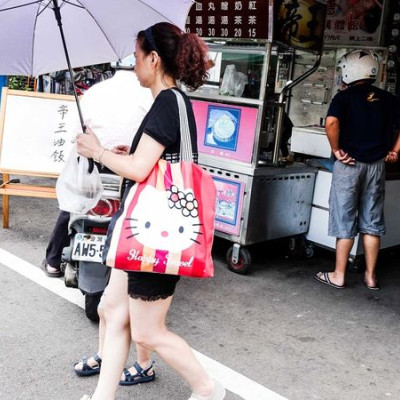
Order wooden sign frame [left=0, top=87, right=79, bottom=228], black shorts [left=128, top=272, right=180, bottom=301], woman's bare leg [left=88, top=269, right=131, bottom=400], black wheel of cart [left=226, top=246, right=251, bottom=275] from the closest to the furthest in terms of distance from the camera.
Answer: black shorts [left=128, top=272, right=180, bottom=301], woman's bare leg [left=88, top=269, right=131, bottom=400], black wheel of cart [left=226, top=246, right=251, bottom=275], wooden sign frame [left=0, top=87, right=79, bottom=228]

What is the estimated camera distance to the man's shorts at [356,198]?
4766 millimetres

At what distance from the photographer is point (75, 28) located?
10.2ft

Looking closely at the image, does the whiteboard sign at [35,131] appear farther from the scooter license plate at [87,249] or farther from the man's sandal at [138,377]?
the man's sandal at [138,377]

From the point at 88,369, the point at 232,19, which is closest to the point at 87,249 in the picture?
the point at 88,369

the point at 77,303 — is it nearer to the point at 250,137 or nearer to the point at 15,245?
the point at 15,245

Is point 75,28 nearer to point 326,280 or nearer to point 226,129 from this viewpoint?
point 226,129

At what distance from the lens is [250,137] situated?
16.0ft

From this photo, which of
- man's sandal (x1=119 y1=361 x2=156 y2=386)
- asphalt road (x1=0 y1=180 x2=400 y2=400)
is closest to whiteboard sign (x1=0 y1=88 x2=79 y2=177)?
asphalt road (x1=0 y1=180 x2=400 y2=400)

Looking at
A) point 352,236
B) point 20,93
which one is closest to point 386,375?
point 352,236

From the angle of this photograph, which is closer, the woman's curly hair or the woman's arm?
the woman's arm

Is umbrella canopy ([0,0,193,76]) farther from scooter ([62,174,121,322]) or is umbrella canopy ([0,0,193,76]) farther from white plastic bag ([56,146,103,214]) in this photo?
scooter ([62,174,121,322])

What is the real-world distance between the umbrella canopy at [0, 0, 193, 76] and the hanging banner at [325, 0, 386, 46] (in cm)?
411

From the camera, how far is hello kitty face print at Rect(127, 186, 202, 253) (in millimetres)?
2279

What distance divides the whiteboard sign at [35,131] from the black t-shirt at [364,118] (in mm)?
2514
